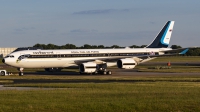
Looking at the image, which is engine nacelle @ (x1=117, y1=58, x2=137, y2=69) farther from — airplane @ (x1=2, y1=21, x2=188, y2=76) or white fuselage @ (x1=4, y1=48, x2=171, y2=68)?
white fuselage @ (x1=4, y1=48, x2=171, y2=68)

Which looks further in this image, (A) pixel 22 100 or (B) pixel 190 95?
(B) pixel 190 95

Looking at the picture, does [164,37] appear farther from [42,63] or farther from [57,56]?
[42,63]

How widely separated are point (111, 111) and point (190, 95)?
7.06m

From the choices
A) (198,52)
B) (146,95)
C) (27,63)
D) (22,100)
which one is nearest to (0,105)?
(22,100)

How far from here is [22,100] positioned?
24188mm

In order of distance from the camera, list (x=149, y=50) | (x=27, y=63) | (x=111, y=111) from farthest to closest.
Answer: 1. (x=149, y=50)
2. (x=27, y=63)
3. (x=111, y=111)

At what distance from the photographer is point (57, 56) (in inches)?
2328

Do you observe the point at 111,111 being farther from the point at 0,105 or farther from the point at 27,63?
the point at 27,63

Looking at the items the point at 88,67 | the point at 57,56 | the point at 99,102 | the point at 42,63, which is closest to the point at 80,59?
the point at 57,56

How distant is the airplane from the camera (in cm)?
5738

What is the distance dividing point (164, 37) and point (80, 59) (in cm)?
1642

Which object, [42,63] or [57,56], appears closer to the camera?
[42,63]

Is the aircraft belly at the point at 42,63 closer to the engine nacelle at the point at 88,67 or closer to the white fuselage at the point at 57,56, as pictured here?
the white fuselage at the point at 57,56

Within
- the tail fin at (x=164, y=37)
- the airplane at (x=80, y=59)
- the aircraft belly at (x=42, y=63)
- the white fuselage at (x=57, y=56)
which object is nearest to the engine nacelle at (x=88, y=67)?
the airplane at (x=80, y=59)
